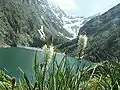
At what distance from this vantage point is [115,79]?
514 cm

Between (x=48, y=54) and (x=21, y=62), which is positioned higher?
(x=21, y=62)

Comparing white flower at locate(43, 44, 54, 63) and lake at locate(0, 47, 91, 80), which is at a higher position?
lake at locate(0, 47, 91, 80)

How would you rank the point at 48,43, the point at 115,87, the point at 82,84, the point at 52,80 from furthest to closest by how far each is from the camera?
the point at 115,87 < the point at 82,84 < the point at 52,80 < the point at 48,43

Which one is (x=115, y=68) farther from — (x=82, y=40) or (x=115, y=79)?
(x=82, y=40)

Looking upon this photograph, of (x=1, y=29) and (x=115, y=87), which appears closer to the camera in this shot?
(x=115, y=87)

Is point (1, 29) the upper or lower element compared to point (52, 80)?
upper

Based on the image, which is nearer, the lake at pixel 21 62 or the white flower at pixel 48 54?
the white flower at pixel 48 54

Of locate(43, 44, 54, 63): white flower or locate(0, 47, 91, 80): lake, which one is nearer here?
locate(43, 44, 54, 63): white flower

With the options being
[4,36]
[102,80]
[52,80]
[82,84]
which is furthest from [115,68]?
[4,36]

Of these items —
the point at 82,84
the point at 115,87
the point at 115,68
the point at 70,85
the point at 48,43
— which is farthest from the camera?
the point at 115,68

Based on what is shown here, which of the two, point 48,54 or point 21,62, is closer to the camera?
point 48,54

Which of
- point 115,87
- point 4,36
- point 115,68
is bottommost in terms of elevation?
point 115,87

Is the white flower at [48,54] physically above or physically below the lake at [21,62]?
below

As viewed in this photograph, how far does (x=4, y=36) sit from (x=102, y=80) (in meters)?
194
